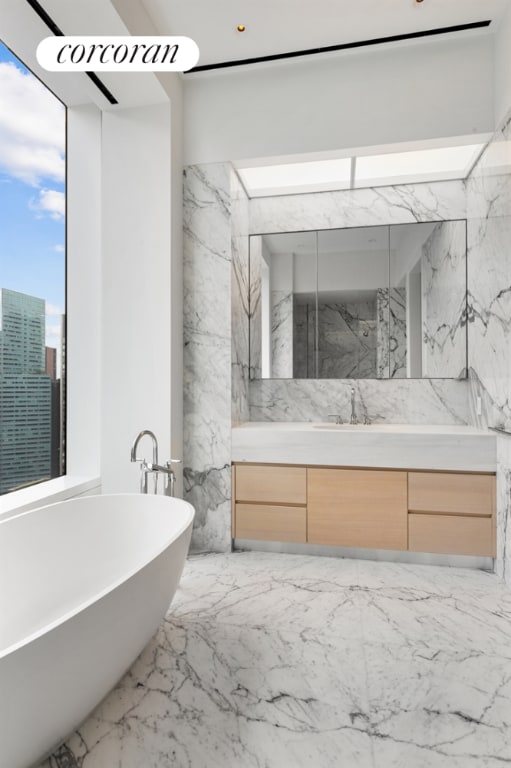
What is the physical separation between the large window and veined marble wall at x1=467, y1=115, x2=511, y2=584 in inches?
104

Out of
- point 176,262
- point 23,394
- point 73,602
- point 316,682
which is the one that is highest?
point 176,262

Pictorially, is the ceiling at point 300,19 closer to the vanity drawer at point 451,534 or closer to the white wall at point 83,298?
the white wall at point 83,298

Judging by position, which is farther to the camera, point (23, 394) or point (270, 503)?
point (270, 503)

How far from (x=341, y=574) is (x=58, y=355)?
7.24ft

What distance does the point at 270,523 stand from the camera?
2.97 meters

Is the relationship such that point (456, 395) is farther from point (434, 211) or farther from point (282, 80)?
point (282, 80)

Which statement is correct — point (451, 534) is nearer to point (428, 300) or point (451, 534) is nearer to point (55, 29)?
point (428, 300)

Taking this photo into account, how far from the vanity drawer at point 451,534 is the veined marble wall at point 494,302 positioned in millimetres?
79

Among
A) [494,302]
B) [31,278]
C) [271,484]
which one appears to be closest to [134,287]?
[31,278]

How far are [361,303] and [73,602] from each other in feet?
8.68

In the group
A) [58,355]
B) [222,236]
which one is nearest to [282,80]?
[222,236]

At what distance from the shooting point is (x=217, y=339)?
3.05 m

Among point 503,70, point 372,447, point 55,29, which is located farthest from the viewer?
point 372,447

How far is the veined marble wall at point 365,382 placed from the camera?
10.7 ft
